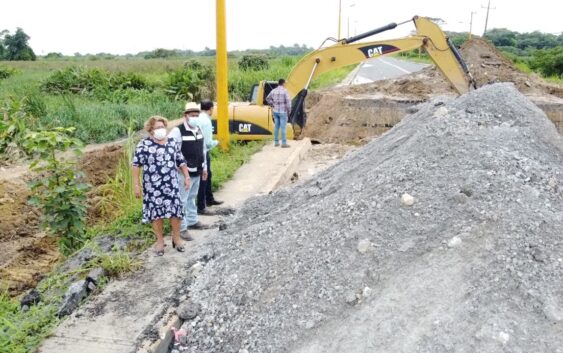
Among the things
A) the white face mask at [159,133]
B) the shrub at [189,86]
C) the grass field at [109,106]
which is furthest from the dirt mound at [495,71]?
the white face mask at [159,133]

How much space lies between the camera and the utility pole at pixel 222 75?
9461 millimetres

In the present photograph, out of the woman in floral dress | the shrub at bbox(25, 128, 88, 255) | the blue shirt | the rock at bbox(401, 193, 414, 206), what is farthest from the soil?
the rock at bbox(401, 193, 414, 206)

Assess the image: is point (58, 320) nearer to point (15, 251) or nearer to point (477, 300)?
point (477, 300)

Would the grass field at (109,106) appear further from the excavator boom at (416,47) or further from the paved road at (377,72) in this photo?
the paved road at (377,72)

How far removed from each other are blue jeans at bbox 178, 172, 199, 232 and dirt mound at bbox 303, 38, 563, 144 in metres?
7.80

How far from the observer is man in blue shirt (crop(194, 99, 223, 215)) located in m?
6.62

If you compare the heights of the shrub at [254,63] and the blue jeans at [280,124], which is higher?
the shrub at [254,63]

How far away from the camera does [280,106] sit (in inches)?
429

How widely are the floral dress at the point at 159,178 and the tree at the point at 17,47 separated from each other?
48347 mm

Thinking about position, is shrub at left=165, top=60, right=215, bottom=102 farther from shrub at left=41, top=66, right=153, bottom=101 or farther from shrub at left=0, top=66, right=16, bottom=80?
shrub at left=0, top=66, right=16, bottom=80

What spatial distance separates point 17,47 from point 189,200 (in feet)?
161

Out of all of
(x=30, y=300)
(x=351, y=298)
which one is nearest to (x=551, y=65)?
(x=351, y=298)

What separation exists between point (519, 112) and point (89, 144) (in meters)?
9.90

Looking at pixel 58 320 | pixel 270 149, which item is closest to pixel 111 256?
pixel 58 320
